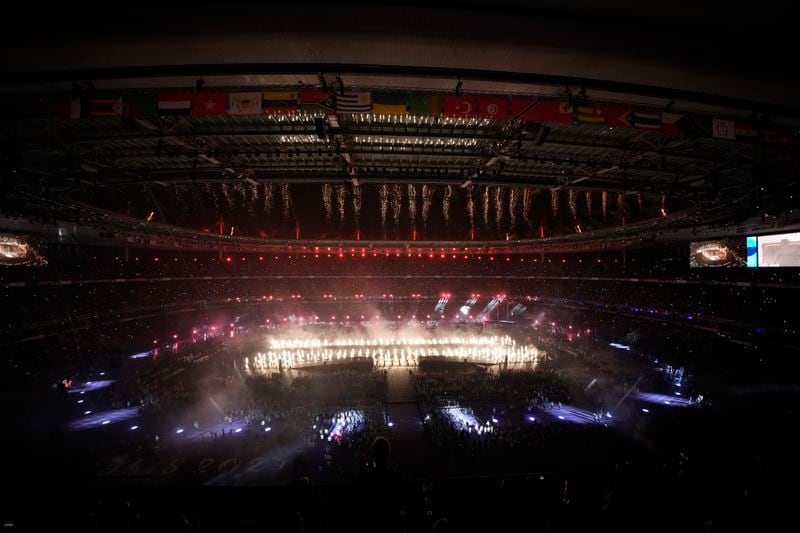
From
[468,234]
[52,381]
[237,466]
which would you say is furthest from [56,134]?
[468,234]

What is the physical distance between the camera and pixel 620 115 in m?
6.59

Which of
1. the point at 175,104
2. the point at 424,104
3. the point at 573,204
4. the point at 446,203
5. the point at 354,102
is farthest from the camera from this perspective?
the point at 446,203

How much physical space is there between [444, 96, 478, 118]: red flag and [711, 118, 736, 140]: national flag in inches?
197

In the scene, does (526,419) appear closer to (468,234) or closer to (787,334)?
(787,334)

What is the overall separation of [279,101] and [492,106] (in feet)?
12.8

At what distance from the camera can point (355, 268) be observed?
47.4m

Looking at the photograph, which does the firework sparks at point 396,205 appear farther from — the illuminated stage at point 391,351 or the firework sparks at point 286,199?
the illuminated stage at point 391,351

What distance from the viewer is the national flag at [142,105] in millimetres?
6426

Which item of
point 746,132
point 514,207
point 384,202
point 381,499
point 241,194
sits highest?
point 384,202

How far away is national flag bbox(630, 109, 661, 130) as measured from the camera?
654 centimetres

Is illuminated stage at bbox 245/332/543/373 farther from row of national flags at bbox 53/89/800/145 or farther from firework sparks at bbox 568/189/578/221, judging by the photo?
row of national flags at bbox 53/89/800/145

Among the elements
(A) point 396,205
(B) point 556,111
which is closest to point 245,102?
(B) point 556,111

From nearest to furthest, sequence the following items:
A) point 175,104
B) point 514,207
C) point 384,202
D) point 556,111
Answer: point 175,104
point 556,111
point 514,207
point 384,202

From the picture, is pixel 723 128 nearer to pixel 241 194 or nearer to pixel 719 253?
pixel 719 253
